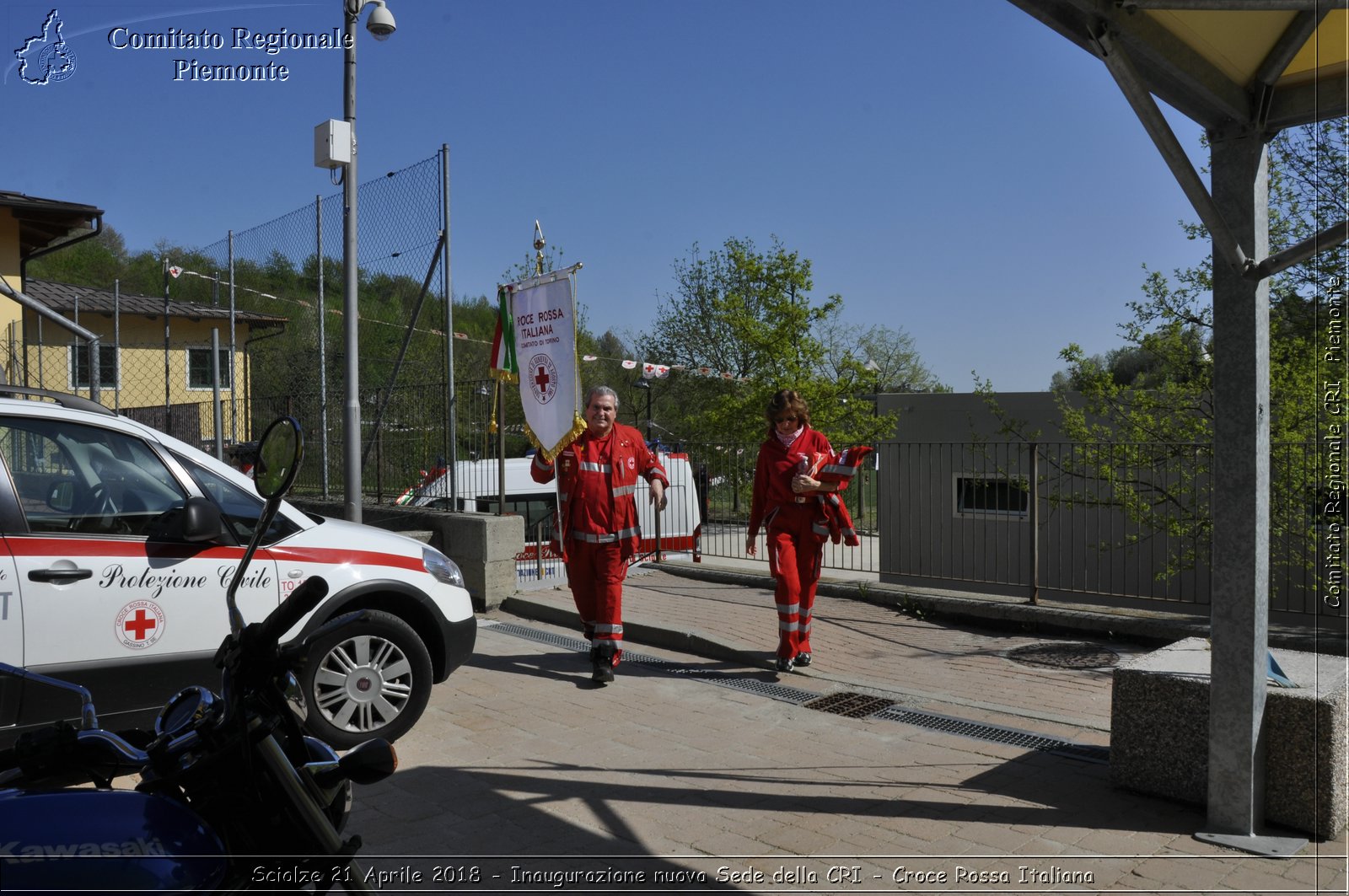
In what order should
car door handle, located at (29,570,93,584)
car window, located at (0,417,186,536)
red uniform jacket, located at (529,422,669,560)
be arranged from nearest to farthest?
car door handle, located at (29,570,93,584)
car window, located at (0,417,186,536)
red uniform jacket, located at (529,422,669,560)

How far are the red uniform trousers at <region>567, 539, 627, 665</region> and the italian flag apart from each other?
310cm

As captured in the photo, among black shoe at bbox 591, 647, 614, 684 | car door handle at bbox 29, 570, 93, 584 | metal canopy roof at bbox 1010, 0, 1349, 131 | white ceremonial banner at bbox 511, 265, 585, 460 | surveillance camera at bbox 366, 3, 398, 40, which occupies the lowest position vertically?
black shoe at bbox 591, 647, 614, 684

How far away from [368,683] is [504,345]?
497cm

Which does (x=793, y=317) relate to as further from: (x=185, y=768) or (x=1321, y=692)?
(x=185, y=768)

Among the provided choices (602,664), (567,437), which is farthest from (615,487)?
(567,437)

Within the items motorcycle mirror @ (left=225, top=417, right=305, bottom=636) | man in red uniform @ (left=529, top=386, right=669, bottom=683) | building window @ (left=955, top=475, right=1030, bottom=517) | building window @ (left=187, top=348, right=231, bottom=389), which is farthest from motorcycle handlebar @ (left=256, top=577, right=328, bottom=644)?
building window @ (left=187, top=348, right=231, bottom=389)

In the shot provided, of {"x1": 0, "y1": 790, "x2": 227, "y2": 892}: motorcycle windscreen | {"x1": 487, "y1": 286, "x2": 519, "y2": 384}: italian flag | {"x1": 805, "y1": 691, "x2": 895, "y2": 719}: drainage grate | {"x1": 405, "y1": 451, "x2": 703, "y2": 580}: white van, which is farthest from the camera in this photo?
{"x1": 405, "y1": 451, "x2": 703, "y2": 580}: white van

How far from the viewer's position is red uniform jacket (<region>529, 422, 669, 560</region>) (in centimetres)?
690

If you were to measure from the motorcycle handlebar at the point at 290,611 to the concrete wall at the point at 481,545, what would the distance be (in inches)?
298

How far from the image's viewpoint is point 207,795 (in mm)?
1733

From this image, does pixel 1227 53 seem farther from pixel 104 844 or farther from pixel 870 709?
pixel 104 844

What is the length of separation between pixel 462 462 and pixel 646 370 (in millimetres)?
9953

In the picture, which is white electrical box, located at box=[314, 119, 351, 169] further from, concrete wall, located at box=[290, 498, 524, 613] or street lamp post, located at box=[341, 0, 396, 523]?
concrete wall, located at box=[290, 498, 524, 613]

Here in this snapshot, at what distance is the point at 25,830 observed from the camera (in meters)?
1.56
